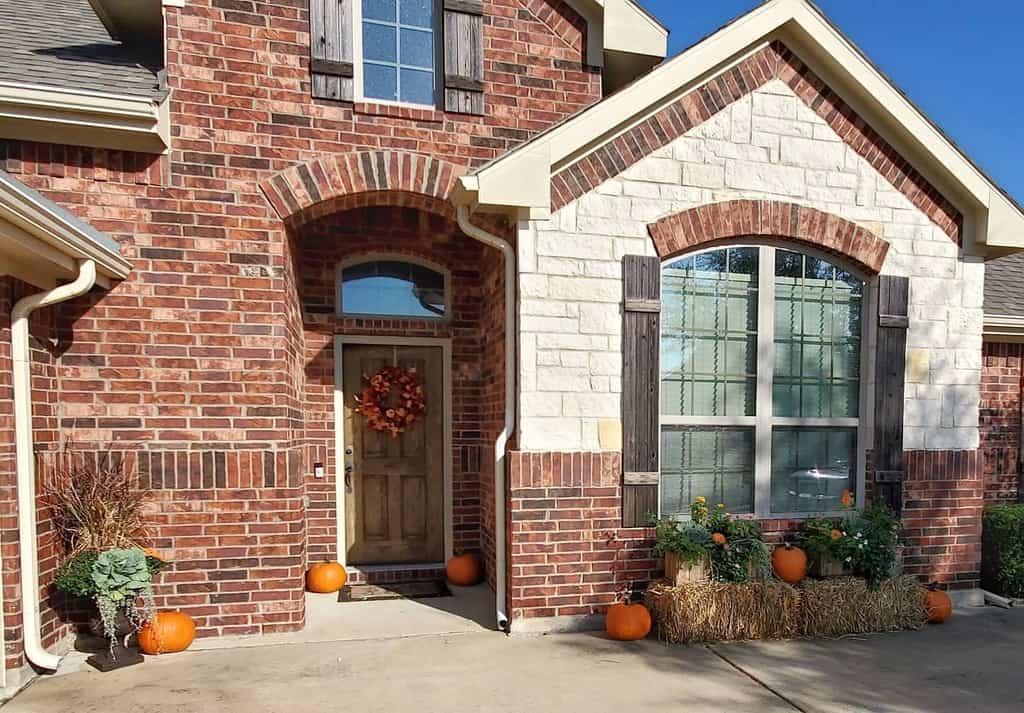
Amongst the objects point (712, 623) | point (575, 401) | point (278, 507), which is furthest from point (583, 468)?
point (278, 507)

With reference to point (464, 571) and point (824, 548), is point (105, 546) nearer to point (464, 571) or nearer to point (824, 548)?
point (464, 571)

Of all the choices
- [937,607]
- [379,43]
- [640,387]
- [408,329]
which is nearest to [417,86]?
[379,43]

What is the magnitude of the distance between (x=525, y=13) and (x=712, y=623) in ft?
16.4

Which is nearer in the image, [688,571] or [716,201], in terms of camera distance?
[688,571]

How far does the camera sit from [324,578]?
4.97m

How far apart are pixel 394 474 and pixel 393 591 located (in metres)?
1.04

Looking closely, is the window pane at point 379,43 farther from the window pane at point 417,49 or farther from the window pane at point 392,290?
the window pane at point 392,290

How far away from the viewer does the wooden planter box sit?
A: 4066mm

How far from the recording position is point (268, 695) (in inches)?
129

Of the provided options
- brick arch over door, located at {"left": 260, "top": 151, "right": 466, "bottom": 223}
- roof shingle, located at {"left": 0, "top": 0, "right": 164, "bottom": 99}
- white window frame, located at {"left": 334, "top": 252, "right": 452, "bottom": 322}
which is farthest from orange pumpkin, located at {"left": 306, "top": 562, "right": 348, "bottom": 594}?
roof shingle, located at {"left": 0, "top": 0, "right": 164, "bottom": 99}

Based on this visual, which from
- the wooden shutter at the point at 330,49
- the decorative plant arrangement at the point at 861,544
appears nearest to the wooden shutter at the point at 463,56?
the wooden shutter at the point at 330,49

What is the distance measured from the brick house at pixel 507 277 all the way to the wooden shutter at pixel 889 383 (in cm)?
3

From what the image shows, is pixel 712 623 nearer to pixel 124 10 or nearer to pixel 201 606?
pixel 201 606

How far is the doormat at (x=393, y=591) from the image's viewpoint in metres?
4.90
